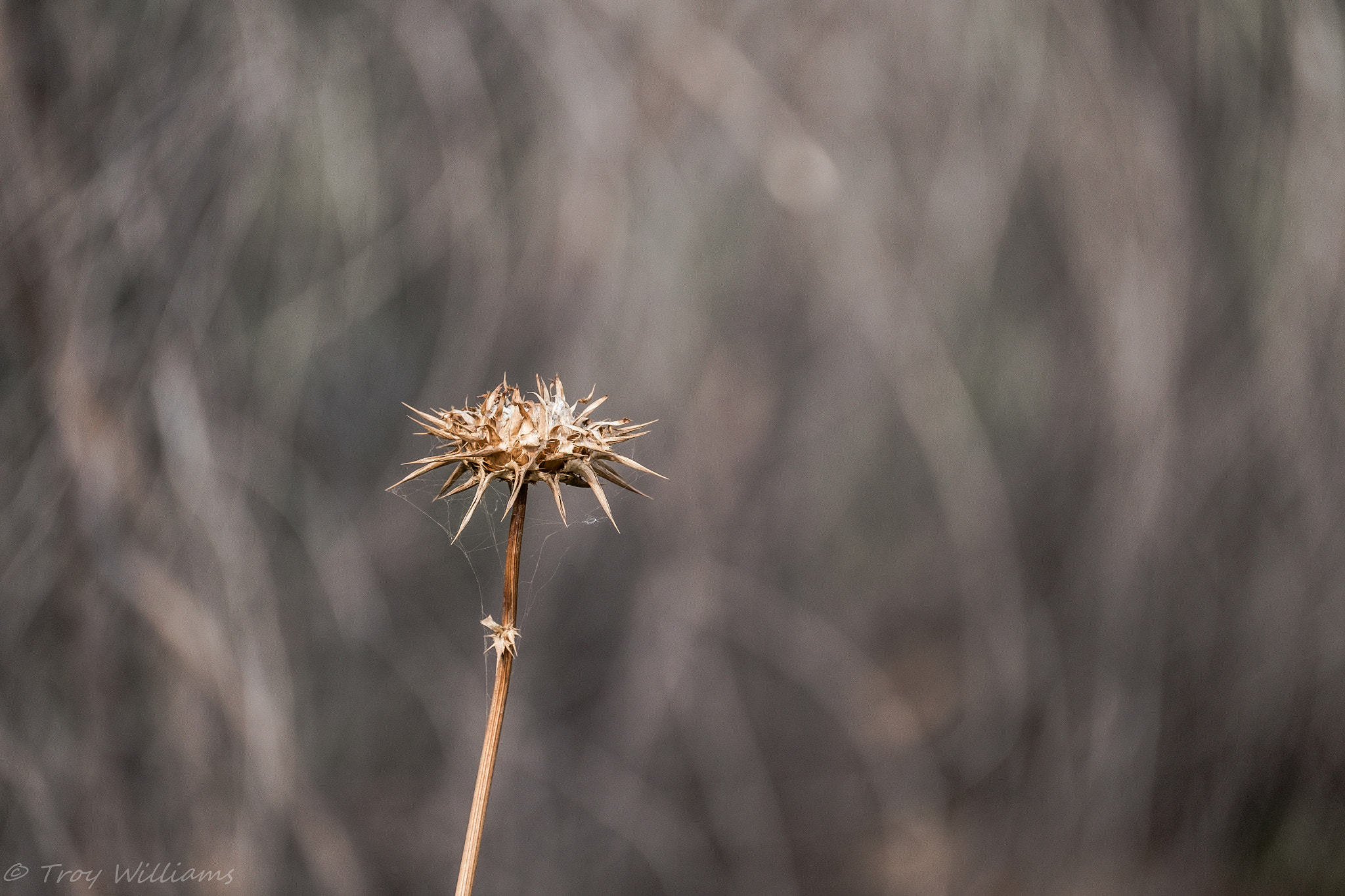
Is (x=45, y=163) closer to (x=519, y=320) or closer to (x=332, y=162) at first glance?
(x=332, y=162)

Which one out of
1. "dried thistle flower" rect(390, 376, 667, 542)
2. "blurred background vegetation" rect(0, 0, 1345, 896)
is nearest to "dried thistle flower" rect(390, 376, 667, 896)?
"dried thistle flower" rect(390, 376, 667, 542)

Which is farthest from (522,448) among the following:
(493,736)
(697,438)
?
(697,438)

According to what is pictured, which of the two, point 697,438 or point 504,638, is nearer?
point 504,638

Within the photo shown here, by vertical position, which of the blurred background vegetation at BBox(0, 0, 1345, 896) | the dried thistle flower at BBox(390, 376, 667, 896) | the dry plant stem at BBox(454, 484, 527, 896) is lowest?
the dry plant stem at BBox(454, 484, 527, 896)

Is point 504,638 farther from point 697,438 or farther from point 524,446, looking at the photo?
point 697,438

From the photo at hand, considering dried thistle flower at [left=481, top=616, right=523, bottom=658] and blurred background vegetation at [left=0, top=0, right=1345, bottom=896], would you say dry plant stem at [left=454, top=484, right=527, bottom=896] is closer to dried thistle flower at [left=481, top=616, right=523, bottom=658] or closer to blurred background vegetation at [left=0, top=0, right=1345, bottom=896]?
dried thistle flower at [left=481, top=616, right=523, bottom=658]

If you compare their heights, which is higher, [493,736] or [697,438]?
[697,438]

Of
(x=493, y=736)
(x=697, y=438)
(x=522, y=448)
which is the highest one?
(x=697, y=438)

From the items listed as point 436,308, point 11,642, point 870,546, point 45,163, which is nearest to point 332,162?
point 436,308
